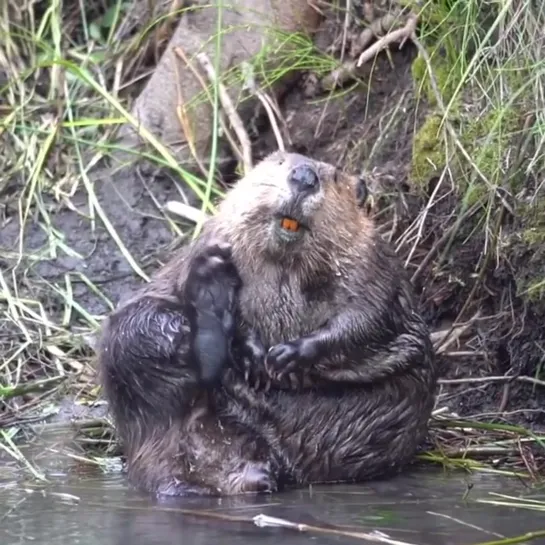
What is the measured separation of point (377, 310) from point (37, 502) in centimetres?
113

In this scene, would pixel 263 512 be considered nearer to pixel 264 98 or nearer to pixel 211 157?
pixel 211 157

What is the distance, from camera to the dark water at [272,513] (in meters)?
3.77

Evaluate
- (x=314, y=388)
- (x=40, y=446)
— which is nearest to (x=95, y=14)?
(x=40, y=446)

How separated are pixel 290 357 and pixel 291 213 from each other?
409 mm

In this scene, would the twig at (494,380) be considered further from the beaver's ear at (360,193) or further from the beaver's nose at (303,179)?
the beaver's nose at (303,179)

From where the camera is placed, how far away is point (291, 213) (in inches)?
179

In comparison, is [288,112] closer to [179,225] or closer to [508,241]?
[179,225]

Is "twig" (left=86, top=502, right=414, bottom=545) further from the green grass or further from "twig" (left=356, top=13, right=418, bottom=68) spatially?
"twig" (left=356, top=13, right=418, bottom=68)

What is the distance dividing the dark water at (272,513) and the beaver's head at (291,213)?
0.71 m

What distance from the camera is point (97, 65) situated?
7148 millimetres

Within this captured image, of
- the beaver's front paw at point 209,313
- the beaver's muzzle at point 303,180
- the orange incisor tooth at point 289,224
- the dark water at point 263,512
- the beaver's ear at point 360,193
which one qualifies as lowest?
the dark water at point 263,512

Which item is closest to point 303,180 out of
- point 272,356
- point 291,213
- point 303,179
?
point 303,179

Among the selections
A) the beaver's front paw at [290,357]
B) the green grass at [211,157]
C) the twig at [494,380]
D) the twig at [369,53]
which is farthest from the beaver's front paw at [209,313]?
the twig at [369,53]

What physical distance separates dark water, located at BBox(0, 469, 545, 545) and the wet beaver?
139 mm
